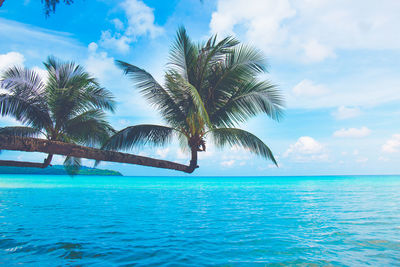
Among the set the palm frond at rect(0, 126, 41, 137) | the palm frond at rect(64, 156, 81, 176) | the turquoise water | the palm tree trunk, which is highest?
the palm frond at rect(0, 126, 41, 137)

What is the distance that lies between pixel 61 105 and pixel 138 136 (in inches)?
125

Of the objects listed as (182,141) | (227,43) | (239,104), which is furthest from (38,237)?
(227,43)

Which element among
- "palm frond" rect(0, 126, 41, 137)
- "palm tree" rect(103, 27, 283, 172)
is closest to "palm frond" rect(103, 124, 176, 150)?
"palm tree" rect(103, 27, 283, 172)

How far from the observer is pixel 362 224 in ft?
31.1

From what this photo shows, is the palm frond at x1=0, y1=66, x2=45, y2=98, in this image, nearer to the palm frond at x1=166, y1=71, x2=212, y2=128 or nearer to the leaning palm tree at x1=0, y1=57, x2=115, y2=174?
the leaning palm tree at x1=0, y1=57, x2=115, y2=174

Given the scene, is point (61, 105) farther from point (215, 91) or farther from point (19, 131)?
point (215, 91)

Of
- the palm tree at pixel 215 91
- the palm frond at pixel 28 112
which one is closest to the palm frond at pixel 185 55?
the palm tree at pixel 215 91

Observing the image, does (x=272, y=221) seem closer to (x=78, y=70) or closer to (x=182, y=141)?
(x=182, y=141)

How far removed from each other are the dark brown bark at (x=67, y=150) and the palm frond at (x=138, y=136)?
1.89 m

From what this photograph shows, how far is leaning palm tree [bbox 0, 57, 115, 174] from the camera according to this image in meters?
8.22

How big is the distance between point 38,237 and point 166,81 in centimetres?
543

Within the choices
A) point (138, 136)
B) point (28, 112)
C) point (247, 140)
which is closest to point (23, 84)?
point (28, 112)

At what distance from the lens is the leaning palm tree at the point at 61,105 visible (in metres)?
8.22

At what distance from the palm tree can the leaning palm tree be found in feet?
7.74
